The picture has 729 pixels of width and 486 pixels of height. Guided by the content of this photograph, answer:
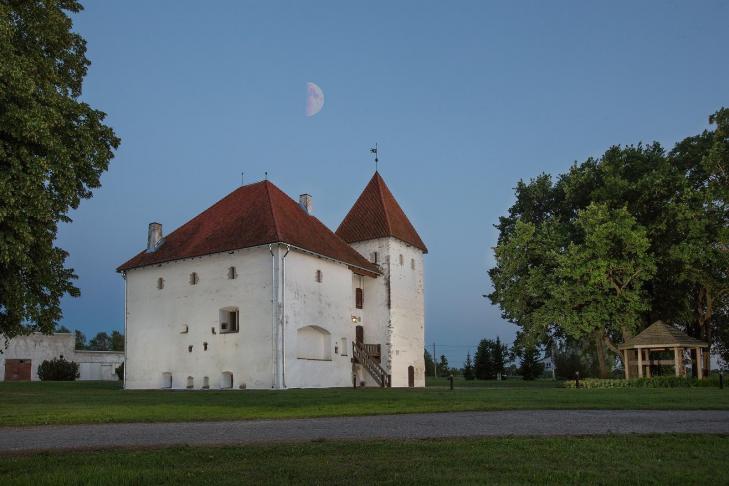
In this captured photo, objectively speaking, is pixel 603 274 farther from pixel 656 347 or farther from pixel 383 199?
pixel 383 199

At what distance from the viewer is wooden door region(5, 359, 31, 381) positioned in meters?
57.9

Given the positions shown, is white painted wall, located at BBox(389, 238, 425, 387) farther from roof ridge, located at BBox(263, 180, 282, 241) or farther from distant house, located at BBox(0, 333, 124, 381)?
distant house, located at BBox(0, 333, 124, 381)

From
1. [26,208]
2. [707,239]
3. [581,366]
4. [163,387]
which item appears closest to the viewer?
[26,208]

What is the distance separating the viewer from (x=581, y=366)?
5444cm

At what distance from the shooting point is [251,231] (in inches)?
1464

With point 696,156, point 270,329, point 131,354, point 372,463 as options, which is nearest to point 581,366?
point 696,156

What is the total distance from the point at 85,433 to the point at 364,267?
103 ft

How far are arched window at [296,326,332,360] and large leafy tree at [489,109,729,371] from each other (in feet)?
34.1

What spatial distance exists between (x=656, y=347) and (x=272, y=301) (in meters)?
19.3

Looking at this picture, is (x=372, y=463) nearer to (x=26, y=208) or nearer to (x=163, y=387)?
(x=26, y=208)

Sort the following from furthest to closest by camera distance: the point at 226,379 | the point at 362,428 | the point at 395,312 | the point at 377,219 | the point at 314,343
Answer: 1. the point at 377,219
2. the point at 395,312
3. the point at 314,343
4. the point at 226,379
5. the point at 362,428

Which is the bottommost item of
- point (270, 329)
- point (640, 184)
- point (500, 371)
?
point (500, 371)

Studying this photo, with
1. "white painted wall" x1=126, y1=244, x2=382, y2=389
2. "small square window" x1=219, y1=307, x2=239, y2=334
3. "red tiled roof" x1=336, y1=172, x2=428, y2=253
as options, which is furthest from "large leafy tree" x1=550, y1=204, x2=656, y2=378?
"small square window" x1=219, y1=307, x2=239, y2=334

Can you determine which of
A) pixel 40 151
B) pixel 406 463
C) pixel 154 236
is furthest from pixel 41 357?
pixel 406 463
